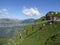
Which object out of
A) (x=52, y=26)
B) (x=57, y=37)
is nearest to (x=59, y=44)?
(x=57, y=37)

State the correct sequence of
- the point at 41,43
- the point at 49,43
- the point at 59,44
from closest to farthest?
the point at 59,44 → the point at 49,43 → the point at 41,43

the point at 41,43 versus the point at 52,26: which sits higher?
the point at 52,26

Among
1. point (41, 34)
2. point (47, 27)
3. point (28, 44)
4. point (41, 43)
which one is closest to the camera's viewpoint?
point (41, 43)

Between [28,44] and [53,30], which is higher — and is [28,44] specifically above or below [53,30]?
below

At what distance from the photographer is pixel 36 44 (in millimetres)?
164750

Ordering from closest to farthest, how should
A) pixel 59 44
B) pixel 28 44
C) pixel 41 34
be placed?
pixel 59 44
pixel 28 44
pixel 41 34

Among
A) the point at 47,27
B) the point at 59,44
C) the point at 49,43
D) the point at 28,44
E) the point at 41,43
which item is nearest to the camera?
the point at 59,44

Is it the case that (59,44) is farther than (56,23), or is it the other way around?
(56,23)

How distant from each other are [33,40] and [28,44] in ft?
23.5

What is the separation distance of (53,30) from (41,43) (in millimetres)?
31435

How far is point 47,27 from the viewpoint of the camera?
199625 millimetres

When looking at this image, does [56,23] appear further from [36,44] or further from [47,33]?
[36,44]

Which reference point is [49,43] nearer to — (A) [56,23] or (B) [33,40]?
(B) [33,40]

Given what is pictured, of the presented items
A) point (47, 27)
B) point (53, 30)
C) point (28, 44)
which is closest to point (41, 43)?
point (28, 44)
